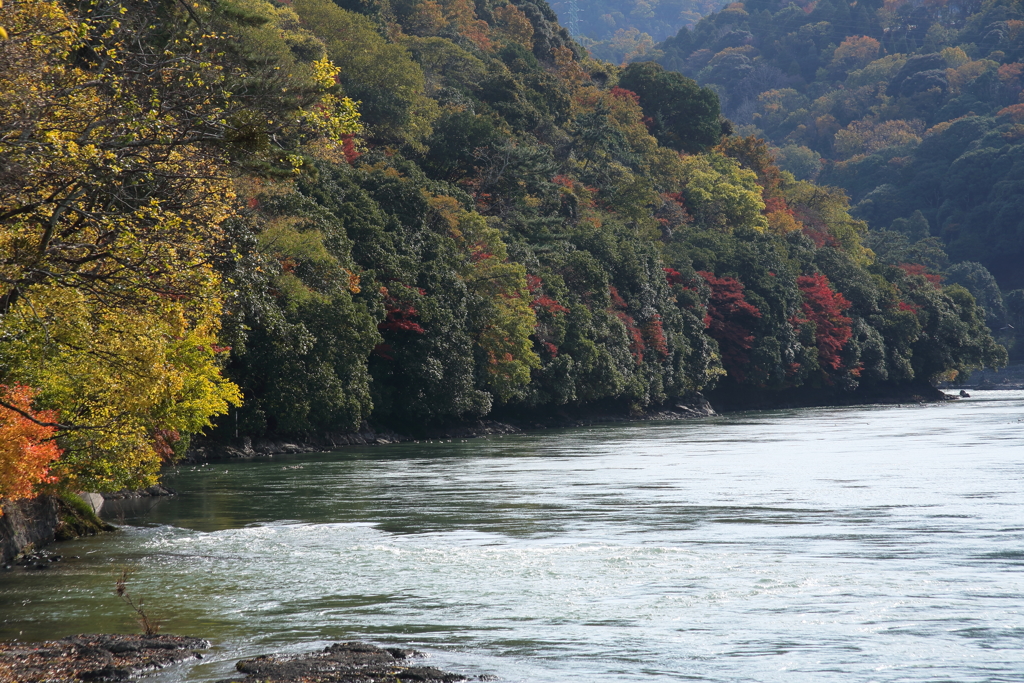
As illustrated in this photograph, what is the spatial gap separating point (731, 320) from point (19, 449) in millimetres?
78837

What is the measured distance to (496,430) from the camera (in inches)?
2562

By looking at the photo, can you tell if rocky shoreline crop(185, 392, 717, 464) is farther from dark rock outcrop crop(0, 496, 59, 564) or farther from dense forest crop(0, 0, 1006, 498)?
dark rock outcrop crop(0, 496, 59, 564)

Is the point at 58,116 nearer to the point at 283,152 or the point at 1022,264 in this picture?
→ the point at 283,152

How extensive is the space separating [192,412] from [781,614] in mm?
21738

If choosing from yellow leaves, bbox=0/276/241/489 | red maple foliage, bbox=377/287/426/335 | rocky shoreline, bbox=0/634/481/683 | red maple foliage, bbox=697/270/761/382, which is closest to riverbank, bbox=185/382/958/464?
red maple foliage, bbox=697/270/761/382

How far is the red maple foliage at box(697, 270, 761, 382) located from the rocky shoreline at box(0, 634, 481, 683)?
78437mm

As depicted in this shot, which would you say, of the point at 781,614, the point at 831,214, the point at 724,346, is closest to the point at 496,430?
the point at 724,346

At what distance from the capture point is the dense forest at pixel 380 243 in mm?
15188

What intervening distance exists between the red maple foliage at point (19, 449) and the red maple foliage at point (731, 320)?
73.7m

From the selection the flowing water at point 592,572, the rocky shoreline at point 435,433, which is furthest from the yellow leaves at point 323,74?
the rocky shoreline at point 435,433

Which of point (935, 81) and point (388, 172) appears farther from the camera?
point (935, 81)

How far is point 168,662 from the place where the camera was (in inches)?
530

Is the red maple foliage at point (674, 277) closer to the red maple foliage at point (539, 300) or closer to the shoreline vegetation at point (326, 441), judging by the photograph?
the shoreline vegetation at point (326, 441)

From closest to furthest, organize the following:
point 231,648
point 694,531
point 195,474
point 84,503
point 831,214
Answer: point 231,648 → point 694,531 → point 84,503 → point 195,474 → point 831,214
